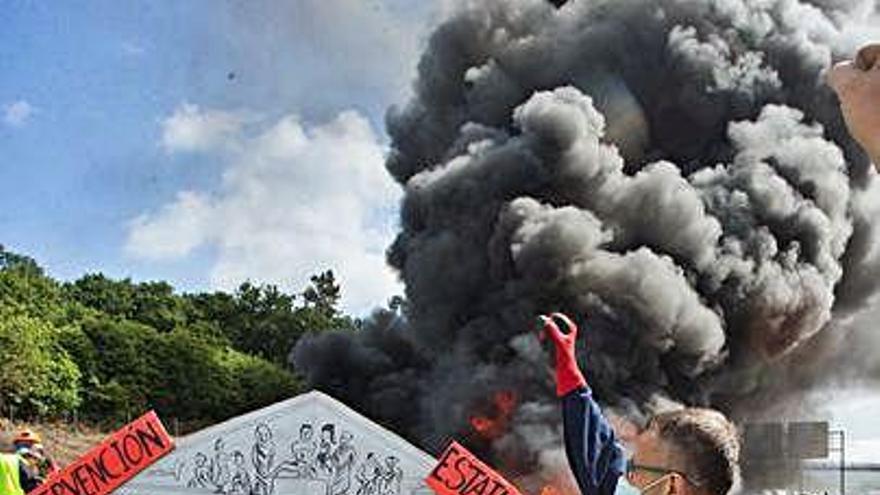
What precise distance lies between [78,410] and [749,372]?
24.3 metres

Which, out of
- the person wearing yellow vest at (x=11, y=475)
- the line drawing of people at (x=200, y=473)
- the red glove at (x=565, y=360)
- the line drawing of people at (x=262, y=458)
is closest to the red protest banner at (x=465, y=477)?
the person wearing yellow vest at (x=11, y=475)

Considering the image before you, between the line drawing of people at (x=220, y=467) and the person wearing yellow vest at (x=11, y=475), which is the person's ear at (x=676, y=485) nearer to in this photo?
the person wearing yellow vest at (x=11, y=475)

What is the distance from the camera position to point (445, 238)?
4400 centimetres

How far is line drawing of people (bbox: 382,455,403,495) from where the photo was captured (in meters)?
10.5

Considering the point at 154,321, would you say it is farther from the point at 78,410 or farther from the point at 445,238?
the point at 445,238

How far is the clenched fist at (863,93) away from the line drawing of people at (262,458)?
982 centimetres

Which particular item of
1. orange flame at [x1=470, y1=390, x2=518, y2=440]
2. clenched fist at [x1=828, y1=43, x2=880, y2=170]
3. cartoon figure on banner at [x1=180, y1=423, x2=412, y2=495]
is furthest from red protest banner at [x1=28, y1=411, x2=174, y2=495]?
orange flame at [x1=470, y1=390, x2=518, y2=440]

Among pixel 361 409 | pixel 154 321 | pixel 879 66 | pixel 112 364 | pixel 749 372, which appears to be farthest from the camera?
pixel 154 321

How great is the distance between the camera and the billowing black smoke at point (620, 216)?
39.7 metres

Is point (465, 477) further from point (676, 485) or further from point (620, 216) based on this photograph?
point (620, 216)

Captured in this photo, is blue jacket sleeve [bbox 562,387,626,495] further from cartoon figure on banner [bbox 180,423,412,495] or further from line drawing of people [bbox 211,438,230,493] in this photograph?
line drawing of people [bbox 211,438,230,493]

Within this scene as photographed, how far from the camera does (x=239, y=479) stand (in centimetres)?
1088

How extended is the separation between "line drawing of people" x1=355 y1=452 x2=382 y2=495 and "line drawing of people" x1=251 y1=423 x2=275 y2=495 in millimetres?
729

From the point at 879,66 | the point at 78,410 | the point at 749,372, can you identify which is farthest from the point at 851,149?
the point at 879,66
